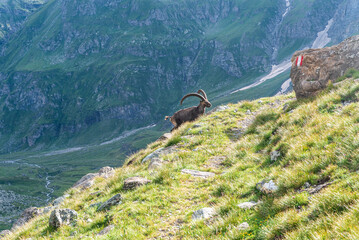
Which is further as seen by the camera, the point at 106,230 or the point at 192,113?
the point at 192,113

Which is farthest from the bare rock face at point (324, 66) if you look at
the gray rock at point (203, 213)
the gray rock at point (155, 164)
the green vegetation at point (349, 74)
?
the gray rock at point (203, 213)

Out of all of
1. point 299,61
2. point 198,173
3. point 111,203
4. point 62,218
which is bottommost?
point 198,173

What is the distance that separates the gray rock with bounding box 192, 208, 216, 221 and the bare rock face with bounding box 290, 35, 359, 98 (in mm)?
11474

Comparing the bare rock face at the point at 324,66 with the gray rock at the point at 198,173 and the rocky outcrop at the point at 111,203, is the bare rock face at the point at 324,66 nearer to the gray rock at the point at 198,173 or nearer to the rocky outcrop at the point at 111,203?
the gray rock at the point at 198,173

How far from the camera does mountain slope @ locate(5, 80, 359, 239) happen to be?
4652mm

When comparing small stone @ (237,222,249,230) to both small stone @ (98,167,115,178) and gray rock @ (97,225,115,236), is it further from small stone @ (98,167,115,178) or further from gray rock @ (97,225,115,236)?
small stone @ (98,167,115,178)

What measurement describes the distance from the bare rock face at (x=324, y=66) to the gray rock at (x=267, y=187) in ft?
33.2

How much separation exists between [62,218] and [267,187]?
7.61 metres

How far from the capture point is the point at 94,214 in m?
9.16

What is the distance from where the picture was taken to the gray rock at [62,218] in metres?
8.92

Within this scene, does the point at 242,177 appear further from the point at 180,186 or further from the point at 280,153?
the point at 180,186

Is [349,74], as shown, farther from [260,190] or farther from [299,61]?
[260,190]

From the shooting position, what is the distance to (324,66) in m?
15.4

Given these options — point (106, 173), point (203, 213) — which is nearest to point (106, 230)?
point (203, 213)
